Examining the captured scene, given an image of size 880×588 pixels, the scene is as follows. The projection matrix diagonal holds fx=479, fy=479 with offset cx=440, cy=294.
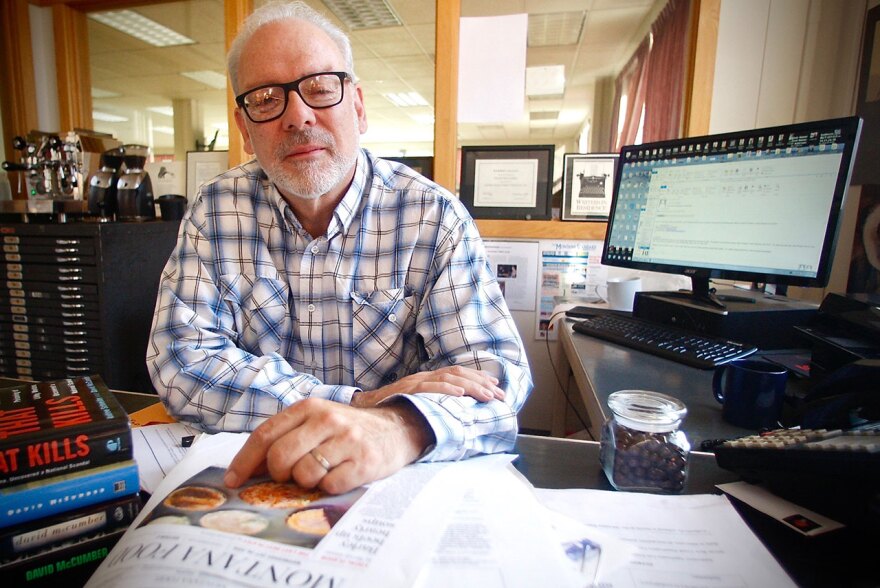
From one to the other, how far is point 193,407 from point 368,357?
1.18 feet

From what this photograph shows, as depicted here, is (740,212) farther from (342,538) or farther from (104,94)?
(104,94)

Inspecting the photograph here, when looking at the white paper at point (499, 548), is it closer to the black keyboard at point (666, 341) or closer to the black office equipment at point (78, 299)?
the black keyboard at point (666, 341)

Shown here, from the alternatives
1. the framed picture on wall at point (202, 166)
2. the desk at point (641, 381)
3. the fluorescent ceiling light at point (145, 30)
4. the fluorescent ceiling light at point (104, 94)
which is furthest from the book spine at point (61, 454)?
the fluorescent ceiling light at point (104, 94)

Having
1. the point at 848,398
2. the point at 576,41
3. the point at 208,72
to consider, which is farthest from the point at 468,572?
the point at 208,72

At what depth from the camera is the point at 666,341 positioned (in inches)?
40.6

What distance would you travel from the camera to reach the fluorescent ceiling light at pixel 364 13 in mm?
3439

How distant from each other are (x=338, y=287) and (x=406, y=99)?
656 cm

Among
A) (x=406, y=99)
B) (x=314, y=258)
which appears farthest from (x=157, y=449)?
(x=406, y=99)

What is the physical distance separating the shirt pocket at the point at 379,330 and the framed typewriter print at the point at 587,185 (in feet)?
3.22

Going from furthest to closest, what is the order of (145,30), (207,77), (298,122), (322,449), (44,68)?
(207,77) → (145,30) → (44,68) → (298,122) → (322,449)

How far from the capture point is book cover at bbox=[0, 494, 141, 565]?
37cm

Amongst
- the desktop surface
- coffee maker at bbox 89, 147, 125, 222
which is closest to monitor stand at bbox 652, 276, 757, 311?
the desktop surface

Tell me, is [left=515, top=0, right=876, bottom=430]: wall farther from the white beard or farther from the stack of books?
the stack of books

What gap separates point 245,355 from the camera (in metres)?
0.93
